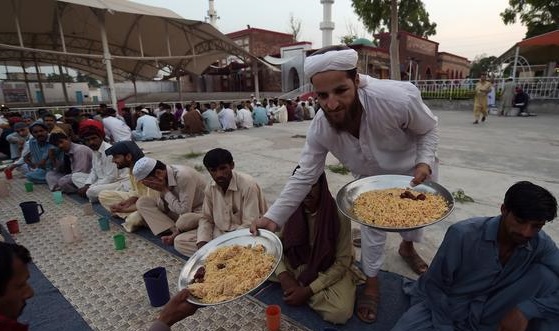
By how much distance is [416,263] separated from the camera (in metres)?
2.65

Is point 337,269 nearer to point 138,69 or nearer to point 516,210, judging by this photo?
point 516,210

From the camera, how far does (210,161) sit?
8.68ft

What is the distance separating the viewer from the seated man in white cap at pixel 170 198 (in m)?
3.01

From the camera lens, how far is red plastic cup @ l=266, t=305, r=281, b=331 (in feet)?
6.40

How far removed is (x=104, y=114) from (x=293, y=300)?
28.7 feet

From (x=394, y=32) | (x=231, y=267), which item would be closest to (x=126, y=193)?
(x=231, y=267)

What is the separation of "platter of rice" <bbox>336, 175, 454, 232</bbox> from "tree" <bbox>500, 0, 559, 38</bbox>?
19.7 metres

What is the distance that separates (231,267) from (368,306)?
3.13 ft

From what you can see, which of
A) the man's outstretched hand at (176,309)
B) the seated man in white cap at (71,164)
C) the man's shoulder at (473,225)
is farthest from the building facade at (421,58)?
the man's outstretched hand at (176,309)

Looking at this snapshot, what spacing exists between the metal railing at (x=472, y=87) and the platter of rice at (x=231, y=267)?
14.9 m

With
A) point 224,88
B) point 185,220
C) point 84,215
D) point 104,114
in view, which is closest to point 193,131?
point 104,114

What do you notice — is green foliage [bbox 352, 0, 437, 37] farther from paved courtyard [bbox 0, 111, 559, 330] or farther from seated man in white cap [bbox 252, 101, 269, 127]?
paved courtyard [bbox 0, 111, 559, 330]

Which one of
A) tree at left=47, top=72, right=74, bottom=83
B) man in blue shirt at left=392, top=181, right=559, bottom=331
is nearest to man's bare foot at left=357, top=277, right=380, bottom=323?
man in blue shirt at left=392, top=181, right=559, bottom=331

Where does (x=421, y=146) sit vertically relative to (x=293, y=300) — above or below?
above
